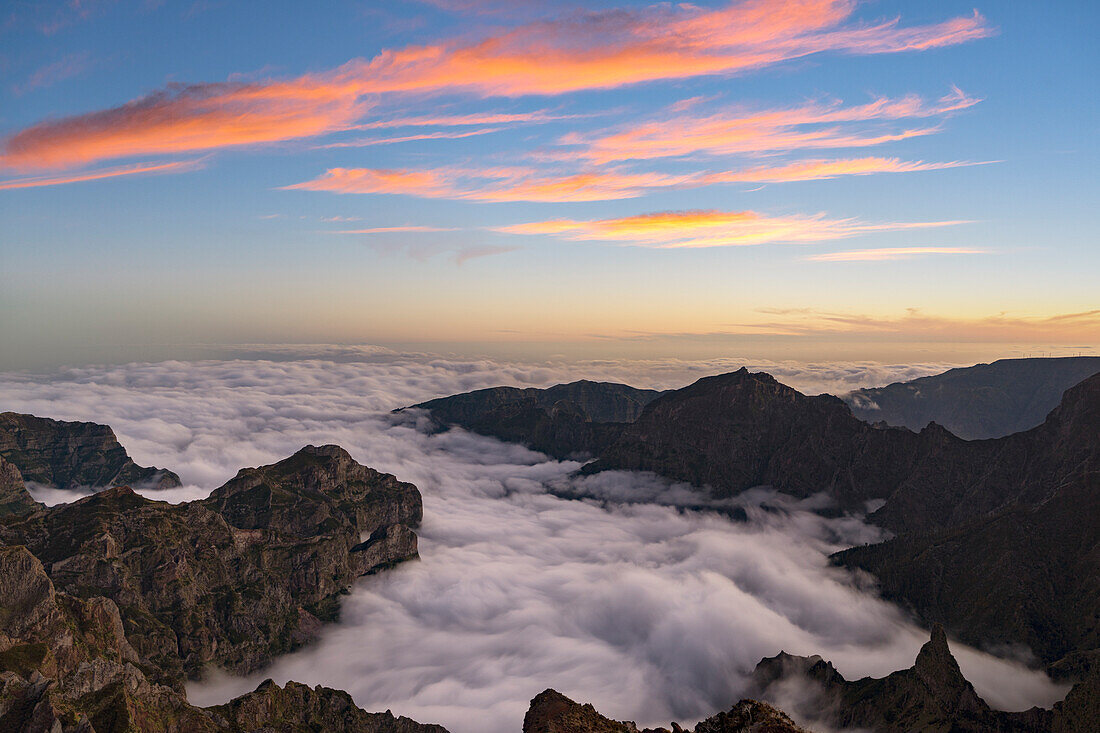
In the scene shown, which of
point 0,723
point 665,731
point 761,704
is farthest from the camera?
point 0,723

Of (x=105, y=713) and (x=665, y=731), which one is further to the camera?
(x=105, y=713)

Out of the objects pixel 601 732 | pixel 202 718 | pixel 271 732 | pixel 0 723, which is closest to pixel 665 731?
pixel 601 732

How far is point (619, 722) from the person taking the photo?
7444 centimetres

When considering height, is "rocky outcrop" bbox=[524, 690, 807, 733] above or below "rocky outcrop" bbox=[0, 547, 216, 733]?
above

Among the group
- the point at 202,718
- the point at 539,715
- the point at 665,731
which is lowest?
the point at 202,718

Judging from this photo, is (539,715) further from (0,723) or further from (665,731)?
(0,723)

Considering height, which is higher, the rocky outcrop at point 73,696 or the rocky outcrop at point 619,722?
the rocky outcrop at point 619,722

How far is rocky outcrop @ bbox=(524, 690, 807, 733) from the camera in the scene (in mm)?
50559

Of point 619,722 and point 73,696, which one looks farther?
point 73,696

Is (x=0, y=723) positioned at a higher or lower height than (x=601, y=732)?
lower

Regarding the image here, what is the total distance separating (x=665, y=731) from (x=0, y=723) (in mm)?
171953

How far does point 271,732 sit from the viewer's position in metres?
182

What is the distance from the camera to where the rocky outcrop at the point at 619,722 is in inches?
1991

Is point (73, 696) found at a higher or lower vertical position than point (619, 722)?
lower
